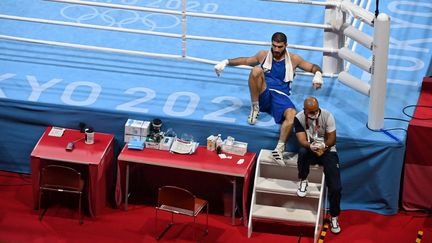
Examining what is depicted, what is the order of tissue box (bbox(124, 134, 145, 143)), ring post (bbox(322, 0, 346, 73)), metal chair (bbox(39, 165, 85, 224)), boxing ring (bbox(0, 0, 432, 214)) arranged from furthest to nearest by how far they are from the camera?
ring post (bbox(322, 0, 346, 73))
tissue box (bbox(124, 134, 145, 143))
boxing ring (bbox(0, 0, 432, 214))
metal chair (bbox(39, 165, 85, 224))

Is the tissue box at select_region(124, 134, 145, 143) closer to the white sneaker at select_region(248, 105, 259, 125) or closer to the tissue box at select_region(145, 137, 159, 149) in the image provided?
the tissue box at select_region(145, 137, 159, 149)

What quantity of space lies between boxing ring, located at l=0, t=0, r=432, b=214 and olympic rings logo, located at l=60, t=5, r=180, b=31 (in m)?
0.01

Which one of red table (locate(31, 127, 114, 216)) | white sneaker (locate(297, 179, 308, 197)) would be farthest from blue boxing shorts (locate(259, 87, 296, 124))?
red table (locate(31, 127, 114, 216))

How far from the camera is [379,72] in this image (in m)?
7.70

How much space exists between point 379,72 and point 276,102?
93 centimetres

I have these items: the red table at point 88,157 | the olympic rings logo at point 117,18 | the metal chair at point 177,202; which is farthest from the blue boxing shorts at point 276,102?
the olympic rings logo at point 117,18

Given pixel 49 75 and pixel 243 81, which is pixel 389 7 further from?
pixel 49 75

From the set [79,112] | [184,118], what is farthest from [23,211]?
[184,118]

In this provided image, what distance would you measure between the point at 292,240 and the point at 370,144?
3.36 ft

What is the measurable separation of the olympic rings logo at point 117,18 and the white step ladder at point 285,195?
219cm

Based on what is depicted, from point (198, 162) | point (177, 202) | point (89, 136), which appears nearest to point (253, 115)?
point (198, 162)

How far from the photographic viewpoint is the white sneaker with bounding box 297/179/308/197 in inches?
306

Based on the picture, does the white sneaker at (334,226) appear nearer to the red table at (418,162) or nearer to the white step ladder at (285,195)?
the white step ladder at (285,195)

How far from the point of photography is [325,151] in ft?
25.4
